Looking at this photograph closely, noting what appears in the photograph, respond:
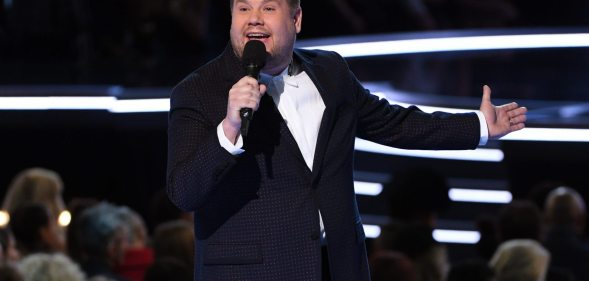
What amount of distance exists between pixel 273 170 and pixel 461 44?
5011 millimetres

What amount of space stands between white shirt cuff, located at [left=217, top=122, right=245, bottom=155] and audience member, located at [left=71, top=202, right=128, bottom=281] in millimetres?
2793

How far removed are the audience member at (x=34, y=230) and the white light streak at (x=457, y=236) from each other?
276cm

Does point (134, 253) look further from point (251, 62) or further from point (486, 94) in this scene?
point (251, 62)

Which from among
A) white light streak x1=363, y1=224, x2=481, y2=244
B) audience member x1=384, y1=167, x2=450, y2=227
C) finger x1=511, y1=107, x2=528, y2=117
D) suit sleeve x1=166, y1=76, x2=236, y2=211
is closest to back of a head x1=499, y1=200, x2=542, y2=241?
audience member x1=384, y1=167, x2=450, y2=227

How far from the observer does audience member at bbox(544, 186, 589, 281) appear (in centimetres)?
634

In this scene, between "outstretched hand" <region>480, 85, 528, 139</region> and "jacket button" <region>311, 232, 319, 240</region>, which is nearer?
"jacket button" <region>311, 232, 319, 240</region>

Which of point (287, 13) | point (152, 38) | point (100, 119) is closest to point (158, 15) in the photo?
point (152, 38)

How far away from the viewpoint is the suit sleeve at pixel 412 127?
3.13 meters

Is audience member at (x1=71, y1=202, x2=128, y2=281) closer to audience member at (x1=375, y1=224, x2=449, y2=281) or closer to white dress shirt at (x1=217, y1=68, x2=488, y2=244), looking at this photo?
audience member at (x1=375, y1=224, x2=449, y2=281)

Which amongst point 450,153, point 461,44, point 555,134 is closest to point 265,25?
point 555,134

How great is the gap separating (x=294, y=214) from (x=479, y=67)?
19.8 feet

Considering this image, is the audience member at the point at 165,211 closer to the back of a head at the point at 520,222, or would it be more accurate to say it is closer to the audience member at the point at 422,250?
the audience member at the point at 422,250

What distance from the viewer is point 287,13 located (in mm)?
2922

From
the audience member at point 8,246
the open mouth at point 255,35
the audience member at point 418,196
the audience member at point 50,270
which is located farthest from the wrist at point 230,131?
the audience member at point 418,196
